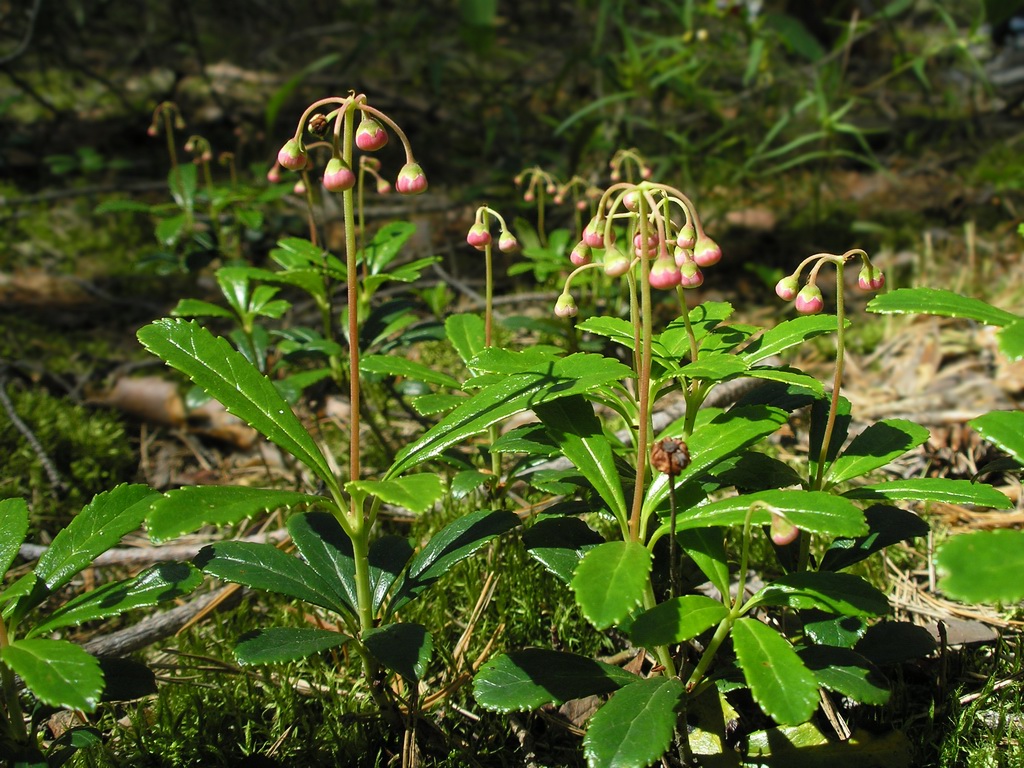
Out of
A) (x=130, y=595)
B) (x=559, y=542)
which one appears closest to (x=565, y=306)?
(x=559, y=542)

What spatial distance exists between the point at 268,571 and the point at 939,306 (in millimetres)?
1217

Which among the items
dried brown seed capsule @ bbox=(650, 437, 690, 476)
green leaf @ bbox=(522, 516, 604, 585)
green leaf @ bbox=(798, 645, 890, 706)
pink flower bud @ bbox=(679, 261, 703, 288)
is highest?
pink flower bud @ bbox=(679, 261, 703, 288)

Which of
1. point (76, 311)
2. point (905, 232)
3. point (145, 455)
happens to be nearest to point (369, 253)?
point (145, 455)

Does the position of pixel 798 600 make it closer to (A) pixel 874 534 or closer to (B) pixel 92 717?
(A) pixel 874 534

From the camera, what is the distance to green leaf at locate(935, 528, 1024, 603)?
911mm

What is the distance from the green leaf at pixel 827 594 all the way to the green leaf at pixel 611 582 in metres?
0.22

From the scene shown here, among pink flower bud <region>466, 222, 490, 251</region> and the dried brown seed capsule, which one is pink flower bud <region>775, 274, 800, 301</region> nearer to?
the dried brown seed capsule

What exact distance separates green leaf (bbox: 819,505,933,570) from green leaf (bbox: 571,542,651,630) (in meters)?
0.47

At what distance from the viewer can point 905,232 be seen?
388 centimetres

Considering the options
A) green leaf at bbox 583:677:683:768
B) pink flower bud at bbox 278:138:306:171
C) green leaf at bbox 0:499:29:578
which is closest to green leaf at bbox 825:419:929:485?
green leaf at bbox 583:677:683:768

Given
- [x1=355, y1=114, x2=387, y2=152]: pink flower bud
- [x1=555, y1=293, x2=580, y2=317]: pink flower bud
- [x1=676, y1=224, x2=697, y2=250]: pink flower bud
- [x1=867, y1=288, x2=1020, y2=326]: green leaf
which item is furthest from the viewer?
[x1=555, y1=293, x2=580, y2=317]: pink flower bud

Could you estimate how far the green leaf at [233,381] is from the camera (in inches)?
53.6

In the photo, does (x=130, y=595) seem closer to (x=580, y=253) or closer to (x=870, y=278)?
(x=580, y=253)

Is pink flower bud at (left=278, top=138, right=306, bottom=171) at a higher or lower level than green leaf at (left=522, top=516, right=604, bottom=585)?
higher
